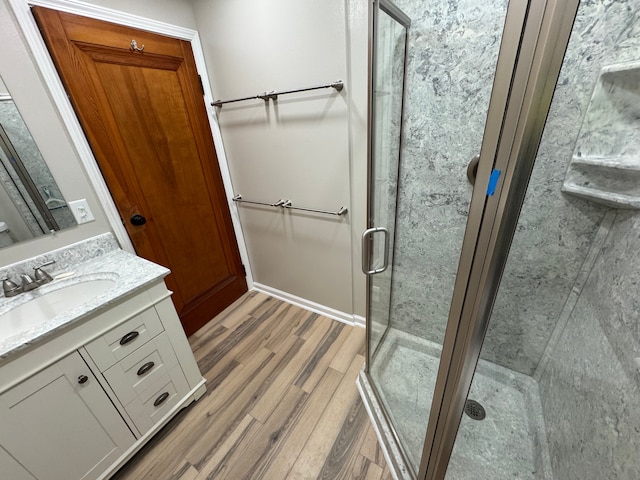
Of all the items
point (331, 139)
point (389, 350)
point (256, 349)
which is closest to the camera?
point (331, 139)

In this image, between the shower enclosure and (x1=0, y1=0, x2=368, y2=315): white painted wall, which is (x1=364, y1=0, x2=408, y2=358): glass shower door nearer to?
the shower enclosure

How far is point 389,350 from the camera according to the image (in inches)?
63.5

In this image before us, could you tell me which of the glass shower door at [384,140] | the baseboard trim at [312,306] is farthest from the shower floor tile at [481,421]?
the baseboard trim at [312,306]

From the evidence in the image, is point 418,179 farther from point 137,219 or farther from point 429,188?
point 137,219

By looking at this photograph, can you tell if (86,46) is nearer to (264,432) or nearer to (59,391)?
(59,391)

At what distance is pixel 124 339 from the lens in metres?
1.12

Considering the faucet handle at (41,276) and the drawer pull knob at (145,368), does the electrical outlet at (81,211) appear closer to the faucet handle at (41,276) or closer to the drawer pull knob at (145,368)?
the faucet handle at (41,276)

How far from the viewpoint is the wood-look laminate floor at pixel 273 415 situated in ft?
3.92

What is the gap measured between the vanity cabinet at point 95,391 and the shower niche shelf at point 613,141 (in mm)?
1840

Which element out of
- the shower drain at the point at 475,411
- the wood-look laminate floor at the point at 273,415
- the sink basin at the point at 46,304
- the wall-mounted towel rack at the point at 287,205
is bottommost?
the wood-look laminate floor at the point at 273,415

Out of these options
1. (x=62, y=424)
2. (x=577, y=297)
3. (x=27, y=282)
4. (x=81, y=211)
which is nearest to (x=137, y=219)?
(x=81, y=211)

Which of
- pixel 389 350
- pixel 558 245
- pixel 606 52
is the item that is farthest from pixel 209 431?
pixel 606 52

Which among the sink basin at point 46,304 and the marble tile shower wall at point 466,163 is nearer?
the marble tile shower wall at point 466,163

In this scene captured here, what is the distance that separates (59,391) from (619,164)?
2.09 metres
